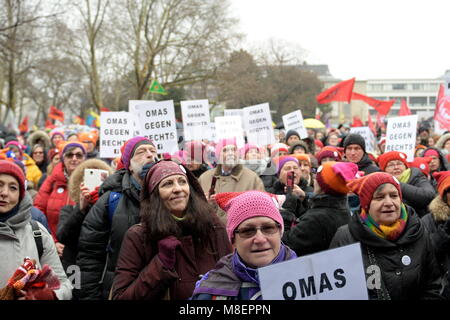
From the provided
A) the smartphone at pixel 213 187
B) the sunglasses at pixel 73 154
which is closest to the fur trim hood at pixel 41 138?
the sunglasses at pixel 73 154

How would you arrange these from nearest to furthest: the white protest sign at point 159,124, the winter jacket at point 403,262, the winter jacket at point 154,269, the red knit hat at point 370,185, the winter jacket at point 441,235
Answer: the winter jacket at point 154,269 → the winter jacket at point 403,262 → the red knit hat at point 370,185 → the winter jacket at point 441,235 → the white protest sign at point 159,124

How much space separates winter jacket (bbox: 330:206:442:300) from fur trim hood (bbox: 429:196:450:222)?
704 mm

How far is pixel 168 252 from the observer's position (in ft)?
10.2

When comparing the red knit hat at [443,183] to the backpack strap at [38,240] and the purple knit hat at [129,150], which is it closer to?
the purple knit hat at [129,150]

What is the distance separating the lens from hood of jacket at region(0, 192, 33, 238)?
11.3 ft

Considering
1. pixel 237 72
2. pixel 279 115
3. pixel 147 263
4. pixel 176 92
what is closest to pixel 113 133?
pixel 147 263

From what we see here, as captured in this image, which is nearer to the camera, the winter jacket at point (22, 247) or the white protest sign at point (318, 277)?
the white protest sign at point (318, 277)

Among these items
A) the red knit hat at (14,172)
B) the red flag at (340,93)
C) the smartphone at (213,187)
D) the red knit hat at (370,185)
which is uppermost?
the red flag at (340,93)

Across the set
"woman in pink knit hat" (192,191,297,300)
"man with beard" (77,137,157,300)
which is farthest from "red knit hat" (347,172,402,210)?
"man with beard" (77,137,157,300)

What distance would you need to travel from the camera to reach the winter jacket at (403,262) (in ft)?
11.0

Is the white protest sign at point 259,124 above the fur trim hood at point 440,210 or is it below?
above

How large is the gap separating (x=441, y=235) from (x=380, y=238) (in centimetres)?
79
